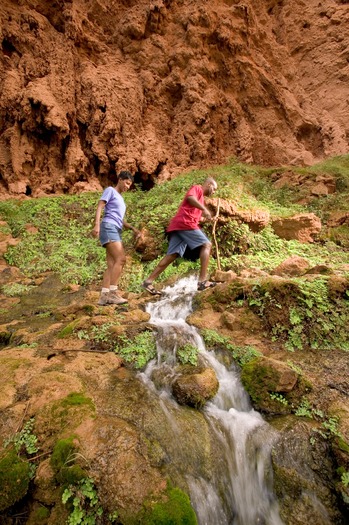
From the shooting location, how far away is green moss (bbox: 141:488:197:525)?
190 cm

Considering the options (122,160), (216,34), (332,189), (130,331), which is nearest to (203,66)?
(216,34)

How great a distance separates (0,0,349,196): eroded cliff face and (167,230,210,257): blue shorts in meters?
7.97

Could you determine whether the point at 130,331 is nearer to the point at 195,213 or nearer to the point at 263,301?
the point at 263,301

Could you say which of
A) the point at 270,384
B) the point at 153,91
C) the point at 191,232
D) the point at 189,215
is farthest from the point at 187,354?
the point at 153,91

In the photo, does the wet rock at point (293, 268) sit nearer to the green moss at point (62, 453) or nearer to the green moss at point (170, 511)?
the green moss at point (170, 511)

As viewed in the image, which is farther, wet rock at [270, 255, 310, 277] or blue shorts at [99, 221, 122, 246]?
wet rock at [270, 255, 310, 277]

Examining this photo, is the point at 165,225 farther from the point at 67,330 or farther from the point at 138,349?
the point at 138,349

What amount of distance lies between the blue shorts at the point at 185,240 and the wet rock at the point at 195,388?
269 centimetres

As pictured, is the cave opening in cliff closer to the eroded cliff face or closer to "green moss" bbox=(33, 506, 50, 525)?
the eroded cliff face

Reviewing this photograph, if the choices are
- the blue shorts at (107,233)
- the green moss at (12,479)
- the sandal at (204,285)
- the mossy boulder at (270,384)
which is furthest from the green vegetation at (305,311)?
the green moss at (12,479)

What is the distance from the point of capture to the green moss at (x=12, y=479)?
197 centimetres

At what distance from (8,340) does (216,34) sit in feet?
51.9

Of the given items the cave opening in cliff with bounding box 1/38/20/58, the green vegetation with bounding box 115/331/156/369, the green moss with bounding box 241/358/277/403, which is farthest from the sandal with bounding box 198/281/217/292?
the cave opening in cliff with bounding box 1/38/20/58

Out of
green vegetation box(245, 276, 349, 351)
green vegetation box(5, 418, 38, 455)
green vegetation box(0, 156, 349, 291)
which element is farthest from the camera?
green vegetation box(0, 156, 349, 291)
